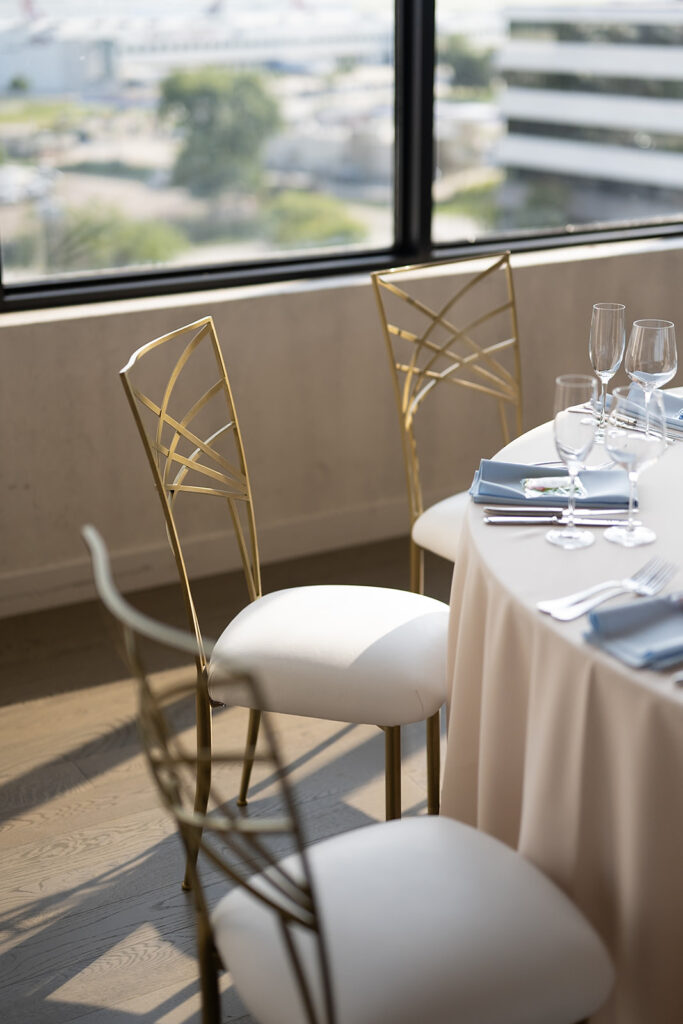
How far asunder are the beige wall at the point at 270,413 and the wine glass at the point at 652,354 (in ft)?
5.01

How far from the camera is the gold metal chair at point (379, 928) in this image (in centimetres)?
115

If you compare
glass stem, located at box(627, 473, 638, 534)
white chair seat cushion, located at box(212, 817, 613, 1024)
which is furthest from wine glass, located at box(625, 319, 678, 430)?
white chair seat cushion, located at box(212, 817, 613, 1024)

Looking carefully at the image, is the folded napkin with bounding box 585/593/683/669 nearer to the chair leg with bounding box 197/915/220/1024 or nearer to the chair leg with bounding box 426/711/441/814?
the chair leg with bounding box 197/915/220/1024

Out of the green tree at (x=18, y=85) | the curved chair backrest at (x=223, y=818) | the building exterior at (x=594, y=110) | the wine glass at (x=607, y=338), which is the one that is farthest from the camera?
the building exterior at (x=594, y=110)

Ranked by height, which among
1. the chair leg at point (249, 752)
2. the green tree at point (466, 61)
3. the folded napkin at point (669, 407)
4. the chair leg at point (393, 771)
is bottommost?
the chair leg at point (249, 752)

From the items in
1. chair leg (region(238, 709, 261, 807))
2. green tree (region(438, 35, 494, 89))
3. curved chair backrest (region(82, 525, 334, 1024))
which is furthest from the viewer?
green tree (region(438, 35, 494, 89))

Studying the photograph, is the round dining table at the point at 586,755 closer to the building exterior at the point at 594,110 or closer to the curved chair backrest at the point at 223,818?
the curved chair backrest at the point at 223,818

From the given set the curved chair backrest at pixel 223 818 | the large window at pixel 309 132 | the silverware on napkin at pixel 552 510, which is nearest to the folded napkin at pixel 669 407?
the silverware on napkin at pixel 552 510

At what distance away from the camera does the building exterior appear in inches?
153

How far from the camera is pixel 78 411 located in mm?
3133

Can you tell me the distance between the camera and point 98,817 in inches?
91.7

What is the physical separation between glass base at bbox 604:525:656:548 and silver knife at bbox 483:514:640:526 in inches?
0.6

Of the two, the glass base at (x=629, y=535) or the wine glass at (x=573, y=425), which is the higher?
the wine glass at (x=573, y=425)

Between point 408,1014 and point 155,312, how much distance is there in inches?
91.6
